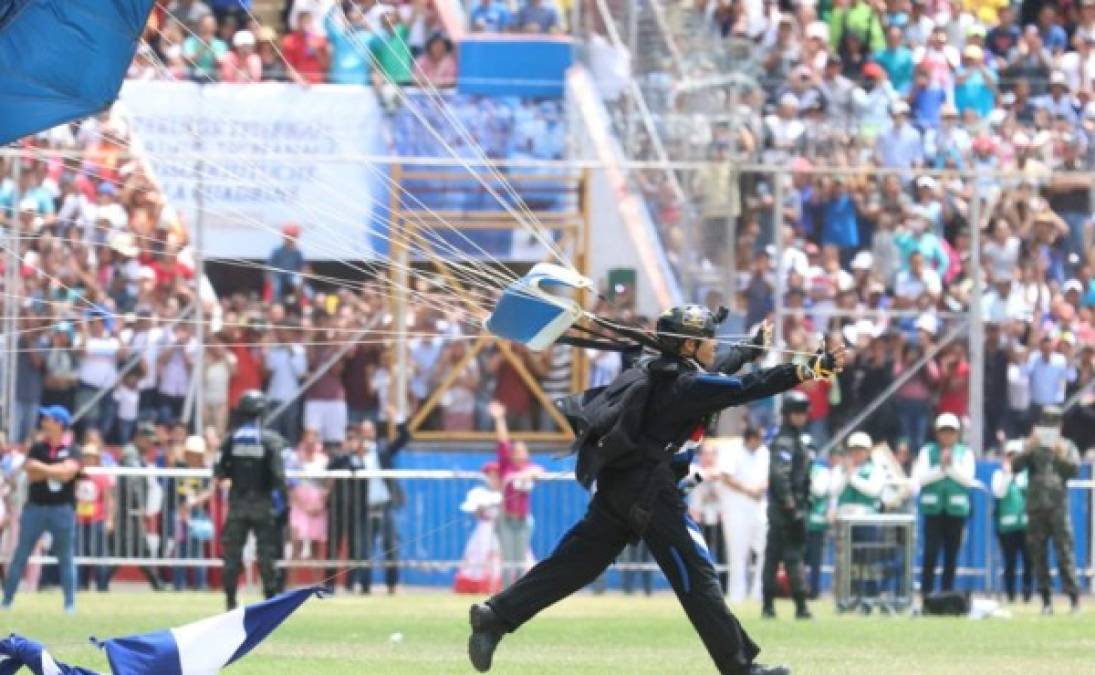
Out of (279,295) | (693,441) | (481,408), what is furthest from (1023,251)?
(693,441)

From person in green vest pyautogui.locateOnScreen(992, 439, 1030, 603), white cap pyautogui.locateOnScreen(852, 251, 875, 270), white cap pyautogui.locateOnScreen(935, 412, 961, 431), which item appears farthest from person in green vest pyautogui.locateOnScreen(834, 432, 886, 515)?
white cap pyautogui.locateOnScreen(852, 251, 875, 270)

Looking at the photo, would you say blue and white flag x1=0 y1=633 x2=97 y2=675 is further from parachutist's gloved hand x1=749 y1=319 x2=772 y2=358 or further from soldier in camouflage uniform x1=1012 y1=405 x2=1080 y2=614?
soldier in camouflage uniform x1=1012 y1=405 x2=1080 y2=614

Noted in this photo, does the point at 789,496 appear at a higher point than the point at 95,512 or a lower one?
higher

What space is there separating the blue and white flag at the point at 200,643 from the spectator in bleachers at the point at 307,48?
17.7 m

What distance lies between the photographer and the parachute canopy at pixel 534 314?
47.3 feet

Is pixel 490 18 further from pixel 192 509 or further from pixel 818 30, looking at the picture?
pixel 192 509

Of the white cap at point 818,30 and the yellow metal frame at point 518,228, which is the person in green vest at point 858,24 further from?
the yellow metal frame at point 518,228

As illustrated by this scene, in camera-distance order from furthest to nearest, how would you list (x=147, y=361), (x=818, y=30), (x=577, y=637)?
(x=818, y=30), (x=147, y=361), (x=577, y=637)

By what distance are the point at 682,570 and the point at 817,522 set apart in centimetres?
1344

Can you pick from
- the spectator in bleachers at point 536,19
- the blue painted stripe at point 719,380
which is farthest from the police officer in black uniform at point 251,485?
the blue painted stripe at point 719,380

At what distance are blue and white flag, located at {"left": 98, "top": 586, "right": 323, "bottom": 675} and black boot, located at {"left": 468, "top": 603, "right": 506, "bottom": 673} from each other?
109 cm

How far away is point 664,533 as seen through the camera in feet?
47.6

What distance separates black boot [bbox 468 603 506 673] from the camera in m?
14.7

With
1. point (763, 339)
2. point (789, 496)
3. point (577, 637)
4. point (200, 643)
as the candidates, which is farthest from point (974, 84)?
point (200, 643)
